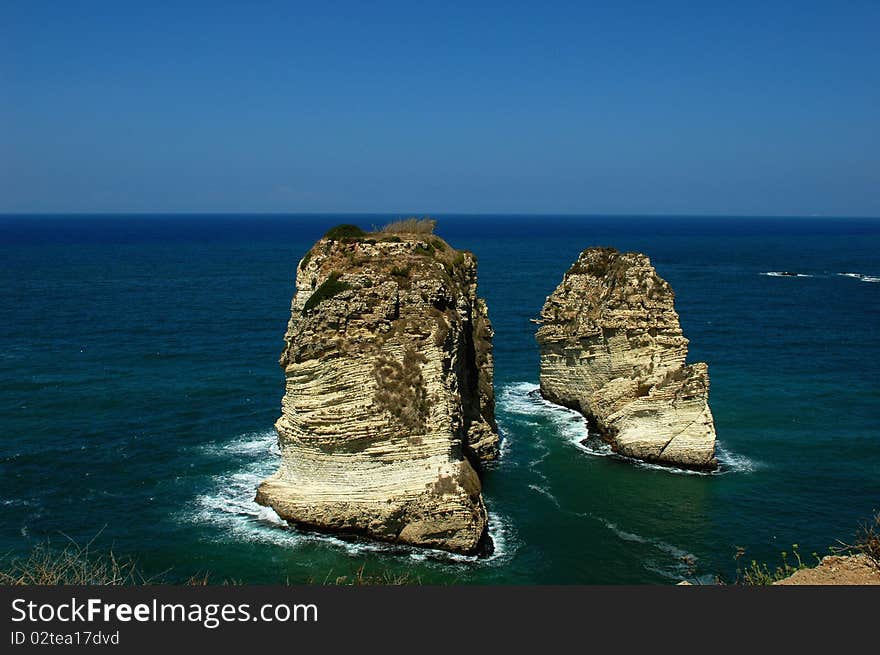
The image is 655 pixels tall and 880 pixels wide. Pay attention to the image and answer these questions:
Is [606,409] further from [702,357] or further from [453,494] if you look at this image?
[702,357]

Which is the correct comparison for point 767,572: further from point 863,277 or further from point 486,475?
point 863,277

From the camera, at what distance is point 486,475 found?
131 feet

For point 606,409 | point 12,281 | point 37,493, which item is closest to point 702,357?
point 606,409

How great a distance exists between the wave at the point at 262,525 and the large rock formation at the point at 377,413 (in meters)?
0.50

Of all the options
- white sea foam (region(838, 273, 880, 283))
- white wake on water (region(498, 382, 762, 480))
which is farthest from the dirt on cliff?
white sea foam (region(838, 273, 880, 283))

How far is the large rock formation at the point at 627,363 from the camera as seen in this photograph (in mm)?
41469

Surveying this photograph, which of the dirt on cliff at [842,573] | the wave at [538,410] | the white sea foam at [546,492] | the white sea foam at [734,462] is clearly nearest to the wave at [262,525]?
the white sea foam at [546,492]

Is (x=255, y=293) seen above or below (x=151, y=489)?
above

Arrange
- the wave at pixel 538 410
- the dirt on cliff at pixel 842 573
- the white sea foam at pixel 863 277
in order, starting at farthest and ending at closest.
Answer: the white sea foam at pixel 863 277 < the wave at pixel 538 410 < the dirt on cliff at pixel 842 573

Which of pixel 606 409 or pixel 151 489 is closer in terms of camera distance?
pixel 151 489

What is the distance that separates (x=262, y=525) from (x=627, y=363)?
80.4 feet

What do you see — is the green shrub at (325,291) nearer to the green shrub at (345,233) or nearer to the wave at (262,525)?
the green shrub at (345,233)

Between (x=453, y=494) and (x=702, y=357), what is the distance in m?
40.7

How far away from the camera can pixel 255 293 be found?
98938 mm
